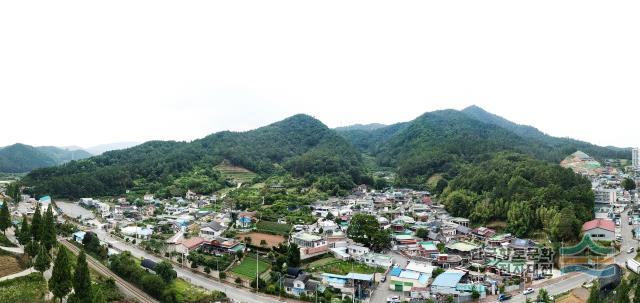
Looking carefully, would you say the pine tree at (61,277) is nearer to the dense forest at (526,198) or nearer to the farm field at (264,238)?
the farm field at (264,238)

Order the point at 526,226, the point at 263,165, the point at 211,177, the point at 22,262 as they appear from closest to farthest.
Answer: the point at 22,262, the point at 526,226, the point at 211,177, the point at 263,165

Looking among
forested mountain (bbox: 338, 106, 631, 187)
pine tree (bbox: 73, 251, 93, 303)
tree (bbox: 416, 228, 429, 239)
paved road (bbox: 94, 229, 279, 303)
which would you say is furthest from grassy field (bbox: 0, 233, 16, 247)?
forested mountain (bbox: 338, 106, 631, 187)

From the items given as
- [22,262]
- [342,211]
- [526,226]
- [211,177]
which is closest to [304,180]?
[211,177]

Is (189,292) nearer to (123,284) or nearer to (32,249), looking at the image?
(123,284)

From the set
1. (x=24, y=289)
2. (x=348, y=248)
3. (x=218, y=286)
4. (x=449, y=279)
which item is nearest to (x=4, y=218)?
(x=24, y=289)

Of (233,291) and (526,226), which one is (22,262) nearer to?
(233,291)

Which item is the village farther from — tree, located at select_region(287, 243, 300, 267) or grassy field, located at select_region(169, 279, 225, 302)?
grassy field, located at select_region(169, 279, 225, 302)
